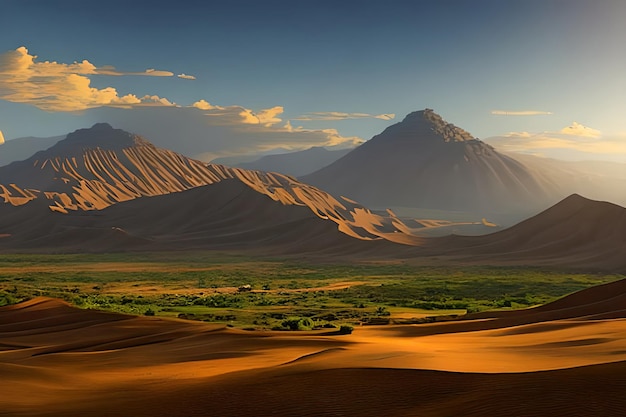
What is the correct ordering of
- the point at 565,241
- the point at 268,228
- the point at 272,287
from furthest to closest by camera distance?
the point at 268,228 < the point at 565,241 < the point at 272,287

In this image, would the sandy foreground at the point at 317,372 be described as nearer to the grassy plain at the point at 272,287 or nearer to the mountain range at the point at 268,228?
the grassy plain at the point at 272,287

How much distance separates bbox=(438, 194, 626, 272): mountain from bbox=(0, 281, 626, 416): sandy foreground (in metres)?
74.3

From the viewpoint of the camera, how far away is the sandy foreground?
31.6 feet

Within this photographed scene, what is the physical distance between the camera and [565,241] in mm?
100250

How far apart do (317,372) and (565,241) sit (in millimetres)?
97909

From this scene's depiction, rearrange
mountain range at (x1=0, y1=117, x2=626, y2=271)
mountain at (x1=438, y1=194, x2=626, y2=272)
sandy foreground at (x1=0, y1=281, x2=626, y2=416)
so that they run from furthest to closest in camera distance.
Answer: mountain range at (x1=0, y1=117, x2=626, y2=271)
mountain at (x1=438, y1=194, x2=626, y2=272)
sandy foreground at (x1=0, y1=281, x2=626, y2=416)

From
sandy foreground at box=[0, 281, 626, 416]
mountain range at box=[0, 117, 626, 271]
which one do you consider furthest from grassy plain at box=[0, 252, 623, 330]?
mountain range at box=[0, 117, 626, 271]

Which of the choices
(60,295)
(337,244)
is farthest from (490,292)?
(337,244)

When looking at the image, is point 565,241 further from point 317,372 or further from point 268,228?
point 317,372

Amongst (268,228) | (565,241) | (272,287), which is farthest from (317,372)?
(268,228)

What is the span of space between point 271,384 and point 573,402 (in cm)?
546

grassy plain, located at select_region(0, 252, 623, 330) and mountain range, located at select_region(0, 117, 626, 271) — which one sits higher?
mountain range, located at select_region(0, 117, 626, 271)

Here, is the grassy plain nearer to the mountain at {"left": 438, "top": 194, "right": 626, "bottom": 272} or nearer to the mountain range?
the mountain at {"left": 438, "top": 194, "right": 626, "bottom": 272}

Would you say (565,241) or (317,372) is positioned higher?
(317,372)
